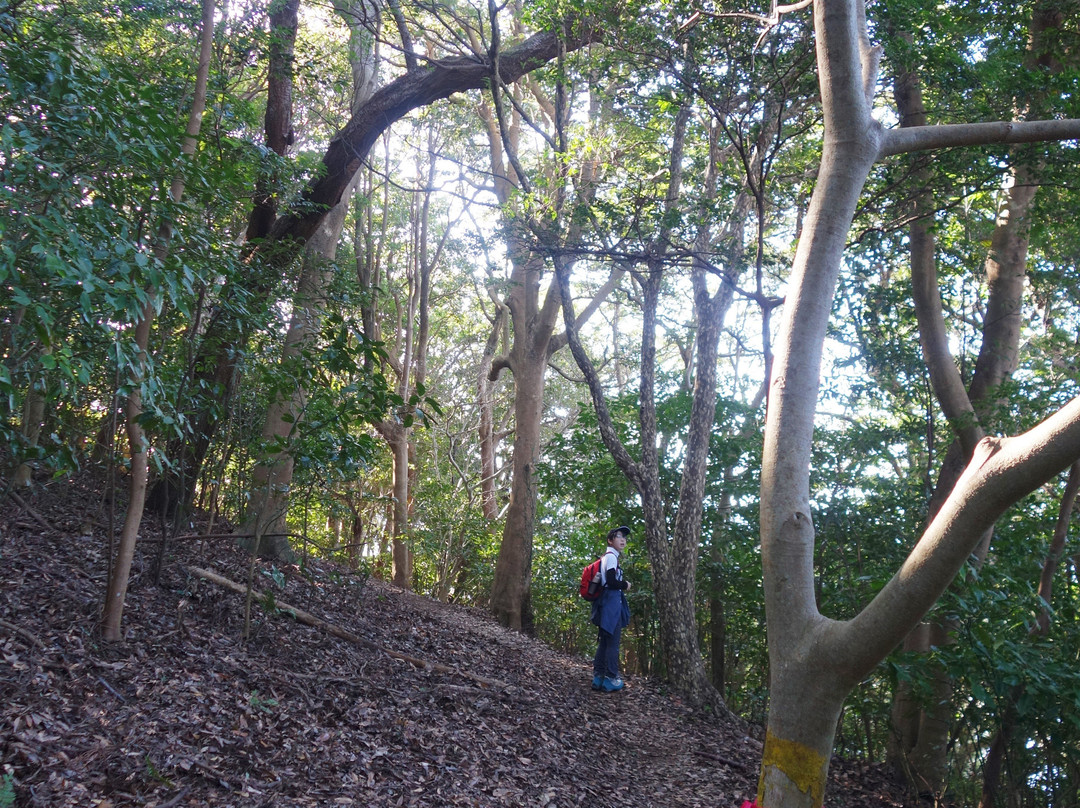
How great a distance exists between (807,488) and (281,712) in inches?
128

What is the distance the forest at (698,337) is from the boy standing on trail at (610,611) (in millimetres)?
786

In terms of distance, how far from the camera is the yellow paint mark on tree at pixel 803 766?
9.94 ft

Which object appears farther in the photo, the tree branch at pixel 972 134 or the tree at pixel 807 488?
the tree branch at pixel 972 134

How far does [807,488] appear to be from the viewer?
3.40 metres

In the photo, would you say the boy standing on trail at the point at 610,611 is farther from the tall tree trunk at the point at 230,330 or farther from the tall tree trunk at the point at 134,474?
the tall tree trunk at the point at 134,474

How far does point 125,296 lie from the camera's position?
2877mm

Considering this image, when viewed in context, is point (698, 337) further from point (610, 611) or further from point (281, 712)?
point (281, 712)

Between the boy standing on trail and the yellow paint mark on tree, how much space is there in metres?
4.40

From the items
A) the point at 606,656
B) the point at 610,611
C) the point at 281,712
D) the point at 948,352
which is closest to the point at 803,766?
the point at 281,712

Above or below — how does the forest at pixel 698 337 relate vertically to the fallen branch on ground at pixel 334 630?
above

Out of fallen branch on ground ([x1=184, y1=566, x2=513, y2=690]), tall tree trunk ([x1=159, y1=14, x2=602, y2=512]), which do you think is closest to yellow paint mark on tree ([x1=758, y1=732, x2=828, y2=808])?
fallen branch on ground ([x1=184, y1=566, x2=513, y2=690])

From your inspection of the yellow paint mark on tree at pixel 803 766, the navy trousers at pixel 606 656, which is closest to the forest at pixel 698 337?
the yellow paint mark on tree at pixel 803 766

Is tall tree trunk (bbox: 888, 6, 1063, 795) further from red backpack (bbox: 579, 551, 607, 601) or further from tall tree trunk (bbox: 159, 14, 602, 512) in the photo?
tall tree trunk (bbox: 159, 14, 602, 512)

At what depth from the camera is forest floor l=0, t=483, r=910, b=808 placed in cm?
345
